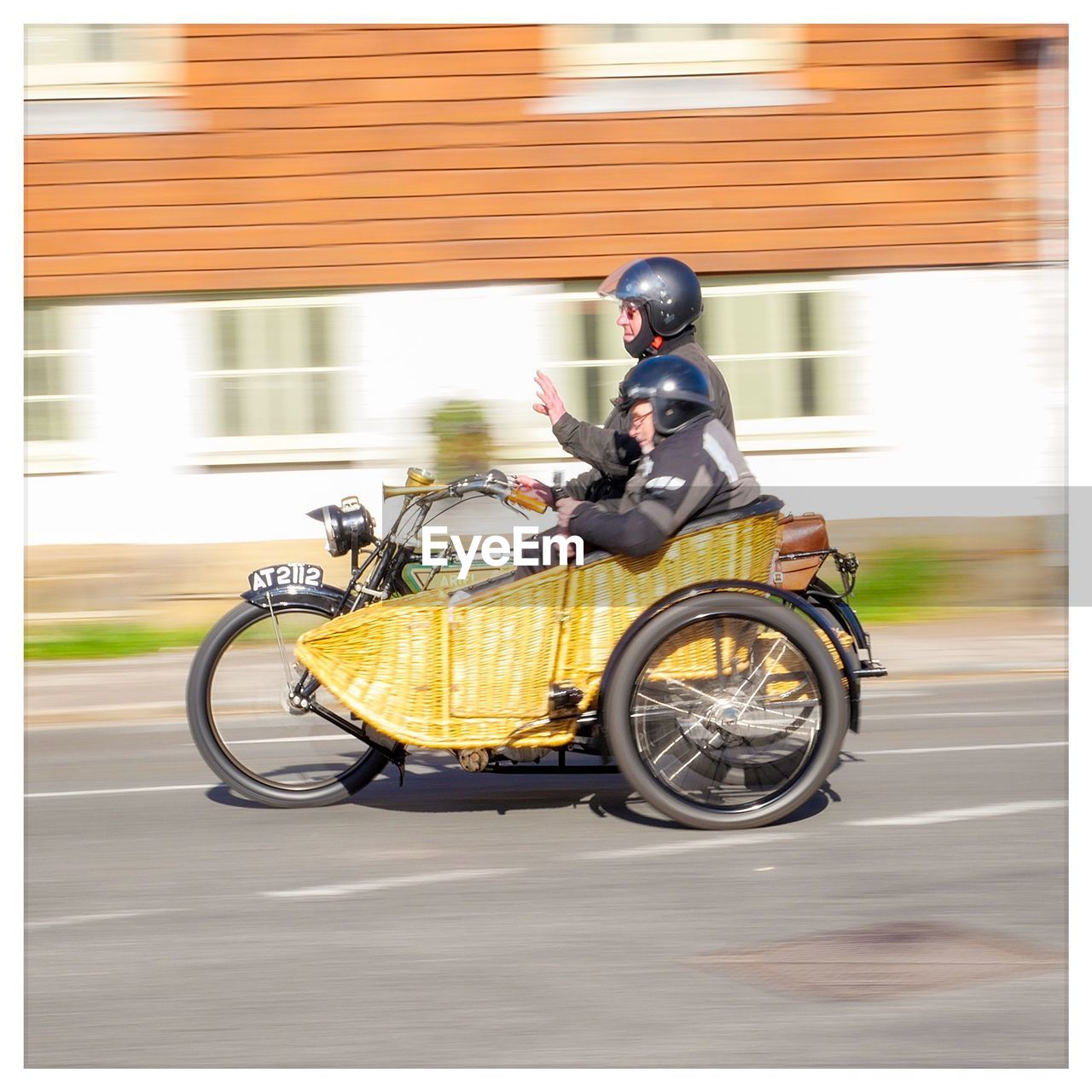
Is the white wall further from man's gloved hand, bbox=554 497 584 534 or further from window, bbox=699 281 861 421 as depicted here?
man's gloved hand, bbox=554 497 584 534

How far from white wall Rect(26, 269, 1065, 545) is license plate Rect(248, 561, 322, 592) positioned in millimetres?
4847

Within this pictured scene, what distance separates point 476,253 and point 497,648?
588 cm

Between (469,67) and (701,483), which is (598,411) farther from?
(701,483)

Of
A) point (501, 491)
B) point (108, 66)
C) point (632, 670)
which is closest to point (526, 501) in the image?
point (501, 491)

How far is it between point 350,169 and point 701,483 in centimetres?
610

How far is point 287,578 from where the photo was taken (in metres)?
5.35

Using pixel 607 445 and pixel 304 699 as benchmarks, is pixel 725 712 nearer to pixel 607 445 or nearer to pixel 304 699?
pixel 607 445

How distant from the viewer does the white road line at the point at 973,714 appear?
7.02 metres

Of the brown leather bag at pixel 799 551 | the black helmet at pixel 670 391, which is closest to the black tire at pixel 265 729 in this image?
the black helmet at pixel 670 391

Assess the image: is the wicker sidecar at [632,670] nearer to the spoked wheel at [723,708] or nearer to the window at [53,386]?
the spoked wheel at [723,708]

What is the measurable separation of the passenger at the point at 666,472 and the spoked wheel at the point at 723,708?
0.29 meters

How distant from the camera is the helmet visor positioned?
19.0 feet

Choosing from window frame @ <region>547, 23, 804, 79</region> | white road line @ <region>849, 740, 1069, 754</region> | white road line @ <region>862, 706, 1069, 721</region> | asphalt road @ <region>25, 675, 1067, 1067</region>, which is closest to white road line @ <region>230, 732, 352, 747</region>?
asphalt road @ <region>25, 675, 1067, 1067</region>

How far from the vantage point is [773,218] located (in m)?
10.6
